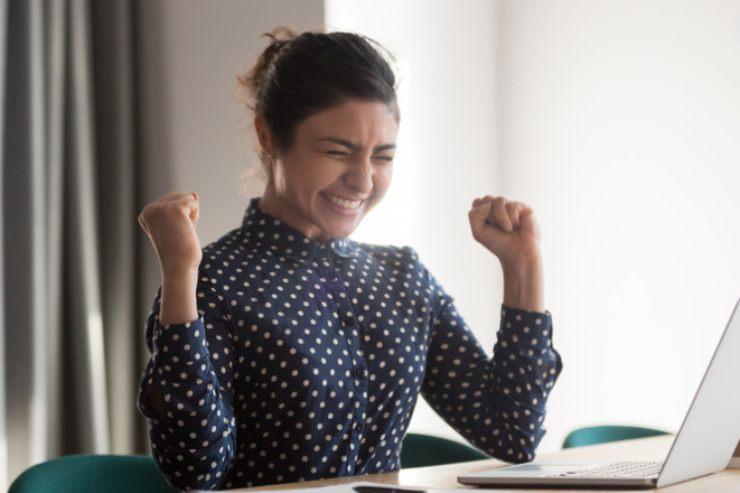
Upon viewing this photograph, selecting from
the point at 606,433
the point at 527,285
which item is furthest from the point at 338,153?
the point at 606,433

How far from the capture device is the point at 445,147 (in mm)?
3412

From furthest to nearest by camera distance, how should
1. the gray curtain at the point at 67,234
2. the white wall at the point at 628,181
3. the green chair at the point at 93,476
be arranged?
the white wall at the point at 628,181 < the gray curtain at the point at 67,234 < the green chair at the point at 93,476

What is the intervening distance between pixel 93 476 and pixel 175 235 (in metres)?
0.49

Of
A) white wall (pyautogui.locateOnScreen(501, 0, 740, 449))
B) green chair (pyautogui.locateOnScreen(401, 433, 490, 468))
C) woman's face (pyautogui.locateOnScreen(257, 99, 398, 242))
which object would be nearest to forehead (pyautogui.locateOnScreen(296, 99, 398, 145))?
woman's face (pyautogui.locateOnScreen(257, 99, 398, 242))

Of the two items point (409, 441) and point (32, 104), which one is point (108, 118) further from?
point (409, 441)

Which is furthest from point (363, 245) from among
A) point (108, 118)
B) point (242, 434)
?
point (108, 118)

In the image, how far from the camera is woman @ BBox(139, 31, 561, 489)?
4.89 feet

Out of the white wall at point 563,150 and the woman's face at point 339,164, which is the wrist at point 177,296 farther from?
the white wall at point 563,150

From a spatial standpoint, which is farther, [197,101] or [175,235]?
[197,101]

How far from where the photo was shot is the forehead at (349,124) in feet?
5.17

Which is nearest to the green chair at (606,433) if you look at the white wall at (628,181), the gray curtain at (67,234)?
the white wall at (628,181)

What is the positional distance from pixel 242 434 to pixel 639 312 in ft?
6.37

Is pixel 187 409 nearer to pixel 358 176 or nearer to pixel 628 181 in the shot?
pixel 358 176

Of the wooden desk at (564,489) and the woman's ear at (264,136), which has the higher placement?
the woman's ear at (264,136)
